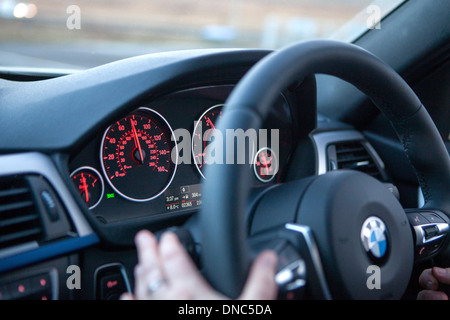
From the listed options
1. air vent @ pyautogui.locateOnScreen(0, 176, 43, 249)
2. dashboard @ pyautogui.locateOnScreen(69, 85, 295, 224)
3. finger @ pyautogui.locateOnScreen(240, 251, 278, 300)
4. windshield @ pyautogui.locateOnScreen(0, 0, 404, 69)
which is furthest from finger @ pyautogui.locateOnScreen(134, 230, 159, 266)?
windshield @ pyautogui.locateOnScreen(0, 0, 404, 69)

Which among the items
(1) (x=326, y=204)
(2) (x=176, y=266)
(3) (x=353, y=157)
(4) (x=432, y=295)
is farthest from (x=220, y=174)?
(3) (x=353, y=157)

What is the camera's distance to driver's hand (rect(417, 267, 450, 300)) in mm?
1531

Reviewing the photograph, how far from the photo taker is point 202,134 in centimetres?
200

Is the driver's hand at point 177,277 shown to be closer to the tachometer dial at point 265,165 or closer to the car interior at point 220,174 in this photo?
the car interior at point 220,174

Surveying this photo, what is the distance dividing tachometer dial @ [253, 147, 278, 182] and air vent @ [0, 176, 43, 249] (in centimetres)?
94

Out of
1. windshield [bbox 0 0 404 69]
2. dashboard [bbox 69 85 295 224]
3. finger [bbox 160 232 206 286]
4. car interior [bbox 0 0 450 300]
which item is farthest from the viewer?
windshield [bbox 0 0 404 69]

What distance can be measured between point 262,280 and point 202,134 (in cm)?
109

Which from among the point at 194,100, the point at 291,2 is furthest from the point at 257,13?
the point at 194,100

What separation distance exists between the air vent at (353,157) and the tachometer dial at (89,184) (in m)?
1.02

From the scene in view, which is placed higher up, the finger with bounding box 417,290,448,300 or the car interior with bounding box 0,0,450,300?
the car interior with bounding box 0,0,450,300

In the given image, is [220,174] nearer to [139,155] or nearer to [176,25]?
[139,155]

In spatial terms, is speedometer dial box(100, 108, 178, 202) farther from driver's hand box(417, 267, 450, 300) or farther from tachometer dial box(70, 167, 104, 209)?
driver's hand box(417, 267, 450, 300)

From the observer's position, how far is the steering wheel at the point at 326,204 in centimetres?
97

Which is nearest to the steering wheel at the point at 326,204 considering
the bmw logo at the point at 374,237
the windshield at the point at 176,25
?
the bmw logo at the point at 374,237
